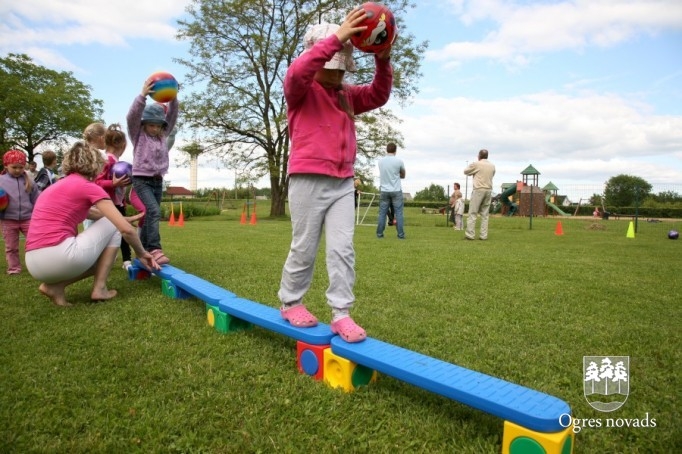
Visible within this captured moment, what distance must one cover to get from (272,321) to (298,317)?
0.18m

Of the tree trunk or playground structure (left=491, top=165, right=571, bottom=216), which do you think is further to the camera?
playground structure (left=491, top=165, right=571, bottom=216)

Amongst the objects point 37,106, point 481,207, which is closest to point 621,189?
point 481,207

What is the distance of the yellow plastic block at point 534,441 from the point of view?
4.96ft

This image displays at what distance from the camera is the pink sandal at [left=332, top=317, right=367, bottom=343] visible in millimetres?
2354

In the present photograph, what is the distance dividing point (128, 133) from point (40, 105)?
40.2m

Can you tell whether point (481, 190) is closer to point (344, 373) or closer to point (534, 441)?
point (344, 373)

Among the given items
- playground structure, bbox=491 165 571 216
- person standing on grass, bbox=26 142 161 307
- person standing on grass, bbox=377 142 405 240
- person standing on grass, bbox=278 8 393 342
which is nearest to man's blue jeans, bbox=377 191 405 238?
person standing on grass, bbox=377 142 405 240

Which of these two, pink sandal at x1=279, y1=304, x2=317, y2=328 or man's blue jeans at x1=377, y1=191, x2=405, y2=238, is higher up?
man's blue jeans at x1=377, y1=191, x2=405, y2=238

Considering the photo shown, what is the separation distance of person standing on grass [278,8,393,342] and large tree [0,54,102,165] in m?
41.7

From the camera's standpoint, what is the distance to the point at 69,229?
3799mm

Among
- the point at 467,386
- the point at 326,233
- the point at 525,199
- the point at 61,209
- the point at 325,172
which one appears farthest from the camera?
Result: the point at 525,199

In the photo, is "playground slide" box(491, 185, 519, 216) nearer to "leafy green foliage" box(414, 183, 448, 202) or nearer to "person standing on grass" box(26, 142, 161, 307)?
"leafy green foliage" box(414, 183, 448, 202)

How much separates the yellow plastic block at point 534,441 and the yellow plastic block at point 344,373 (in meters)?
0.83

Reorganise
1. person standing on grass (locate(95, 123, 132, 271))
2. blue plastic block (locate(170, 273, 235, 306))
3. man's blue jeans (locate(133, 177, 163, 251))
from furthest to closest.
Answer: man's blue jeans (locate(133, 177, 163, 251)) → person standing on grass (locate(95, 123, 132, 271)) → blue plastic block (locate(170, 273, 235, 306))
